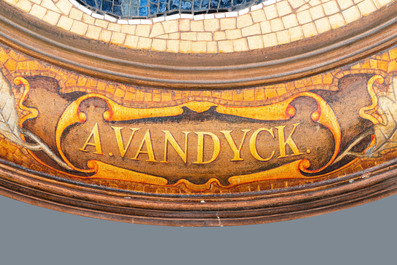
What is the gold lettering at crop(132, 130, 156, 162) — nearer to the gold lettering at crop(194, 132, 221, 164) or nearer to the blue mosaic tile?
the gold lettering at crop(194, 132, 221, 164)

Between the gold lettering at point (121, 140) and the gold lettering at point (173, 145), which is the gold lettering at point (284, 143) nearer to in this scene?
the gold lettering at point (173, 145)

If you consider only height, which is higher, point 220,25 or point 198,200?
point 220,25

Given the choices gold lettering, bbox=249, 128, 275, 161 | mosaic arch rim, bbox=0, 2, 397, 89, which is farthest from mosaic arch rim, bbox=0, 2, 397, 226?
gold lettering, bbox=249, 128, 275, 161

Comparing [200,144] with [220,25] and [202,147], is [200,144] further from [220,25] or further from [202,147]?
[220,25]

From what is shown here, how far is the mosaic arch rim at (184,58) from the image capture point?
393 centimetres

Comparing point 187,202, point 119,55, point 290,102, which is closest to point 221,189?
point 187,202

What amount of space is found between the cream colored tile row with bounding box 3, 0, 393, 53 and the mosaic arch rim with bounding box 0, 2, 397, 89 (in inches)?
1.2

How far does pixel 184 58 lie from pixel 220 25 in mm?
218

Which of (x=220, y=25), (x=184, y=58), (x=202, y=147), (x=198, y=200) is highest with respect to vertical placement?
(x=220, y=25)

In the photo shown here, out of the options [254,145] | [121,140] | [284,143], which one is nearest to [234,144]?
[254,145]

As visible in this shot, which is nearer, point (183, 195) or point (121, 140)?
point (121, 140)

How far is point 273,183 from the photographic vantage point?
4.09m

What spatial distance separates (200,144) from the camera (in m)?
3.99

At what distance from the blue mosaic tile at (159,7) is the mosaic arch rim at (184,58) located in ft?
0.58
